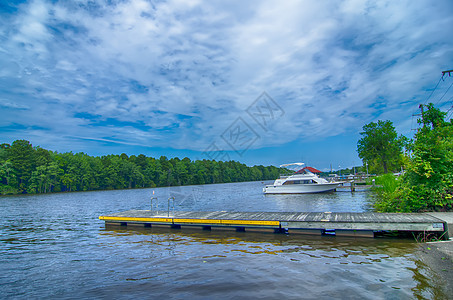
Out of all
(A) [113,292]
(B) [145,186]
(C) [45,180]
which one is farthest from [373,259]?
(B) [145,186]

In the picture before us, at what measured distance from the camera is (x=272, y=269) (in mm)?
8383

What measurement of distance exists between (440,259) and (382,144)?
70.4 m

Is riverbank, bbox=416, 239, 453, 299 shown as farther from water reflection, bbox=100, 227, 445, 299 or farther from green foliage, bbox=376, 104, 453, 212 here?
green foliage, bbox=376, 104, 453, 212

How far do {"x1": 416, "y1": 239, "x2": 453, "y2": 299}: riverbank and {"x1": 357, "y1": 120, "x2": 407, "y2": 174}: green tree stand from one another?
6694cm

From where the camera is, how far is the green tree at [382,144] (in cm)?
6775

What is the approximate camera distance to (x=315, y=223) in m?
12.3

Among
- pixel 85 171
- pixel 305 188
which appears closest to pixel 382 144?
pixel 305 188

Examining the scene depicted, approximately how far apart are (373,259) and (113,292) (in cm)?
788

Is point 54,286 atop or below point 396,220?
below

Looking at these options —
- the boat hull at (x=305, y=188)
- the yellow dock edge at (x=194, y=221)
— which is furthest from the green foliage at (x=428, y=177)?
the boat hull at (x=305, y=188)

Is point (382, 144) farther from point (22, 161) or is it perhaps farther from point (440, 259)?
point (22, 161)

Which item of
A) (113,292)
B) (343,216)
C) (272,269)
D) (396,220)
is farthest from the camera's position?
(343,216)

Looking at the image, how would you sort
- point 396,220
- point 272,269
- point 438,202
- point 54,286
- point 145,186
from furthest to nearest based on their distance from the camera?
point 145,186, point 438,202, point 396,220, point 272,269, point 54,286

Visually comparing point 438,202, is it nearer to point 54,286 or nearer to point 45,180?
point 54,286
